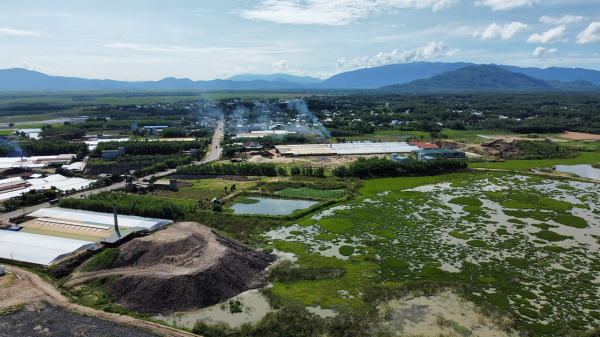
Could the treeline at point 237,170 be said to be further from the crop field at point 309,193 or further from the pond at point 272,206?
the pond at point 272,206

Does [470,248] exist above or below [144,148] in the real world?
below

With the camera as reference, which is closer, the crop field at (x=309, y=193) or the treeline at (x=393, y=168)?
the crop field at (x=309, y=193)

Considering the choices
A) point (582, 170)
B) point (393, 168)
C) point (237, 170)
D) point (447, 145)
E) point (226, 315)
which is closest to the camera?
point (226, 315)

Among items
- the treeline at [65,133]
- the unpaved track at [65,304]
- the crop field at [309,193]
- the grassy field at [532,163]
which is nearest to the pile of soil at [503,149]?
the grassy field at [532,163]

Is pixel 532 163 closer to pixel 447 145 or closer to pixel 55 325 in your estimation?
pixel 447 145

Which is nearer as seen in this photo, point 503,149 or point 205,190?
point 205,190

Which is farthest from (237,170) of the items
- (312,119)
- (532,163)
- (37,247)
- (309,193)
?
(312,119)
